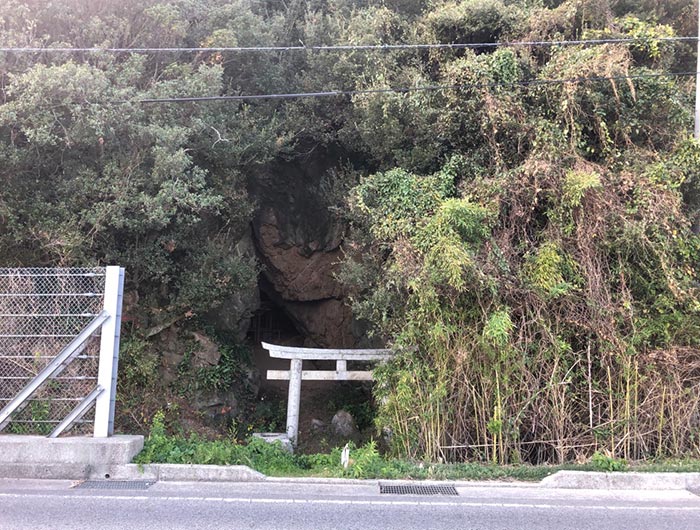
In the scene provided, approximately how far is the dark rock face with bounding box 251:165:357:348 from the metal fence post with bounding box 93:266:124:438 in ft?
19.3

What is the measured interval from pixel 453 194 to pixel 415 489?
447cm

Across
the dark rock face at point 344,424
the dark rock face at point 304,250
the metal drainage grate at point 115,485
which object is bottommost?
the dark rock face at point 344,424

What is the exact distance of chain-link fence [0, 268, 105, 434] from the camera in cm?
716

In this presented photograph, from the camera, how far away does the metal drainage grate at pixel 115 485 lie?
611 centimetres

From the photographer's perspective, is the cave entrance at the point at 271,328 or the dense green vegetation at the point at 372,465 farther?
the cave entrance at the point at 271,328

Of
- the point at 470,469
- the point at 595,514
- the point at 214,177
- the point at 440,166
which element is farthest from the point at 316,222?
the point at 595,514

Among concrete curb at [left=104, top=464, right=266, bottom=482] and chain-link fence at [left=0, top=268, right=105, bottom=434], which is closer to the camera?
concrete curb at [left=104, top=464, right=266, bottom=482]

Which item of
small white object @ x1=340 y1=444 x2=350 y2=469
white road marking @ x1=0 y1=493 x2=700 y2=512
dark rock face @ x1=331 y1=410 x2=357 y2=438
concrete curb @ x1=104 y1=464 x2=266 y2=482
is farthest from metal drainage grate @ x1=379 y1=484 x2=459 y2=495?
dark rock face @ x1=331 y1=410 x2=357 y2=438

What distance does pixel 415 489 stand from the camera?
628cm

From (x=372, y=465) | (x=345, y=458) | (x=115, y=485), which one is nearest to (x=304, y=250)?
(x=345, y=458)

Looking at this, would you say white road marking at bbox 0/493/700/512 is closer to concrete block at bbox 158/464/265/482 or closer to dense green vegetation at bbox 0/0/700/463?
concrete block at bbox 158/464/265/482

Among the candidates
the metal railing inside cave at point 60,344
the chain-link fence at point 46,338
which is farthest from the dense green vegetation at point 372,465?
the chain-link fence at point 46,338

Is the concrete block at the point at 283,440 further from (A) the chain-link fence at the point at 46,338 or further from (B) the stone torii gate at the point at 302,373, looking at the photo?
(A) the chain-link fence at the point at 46,338

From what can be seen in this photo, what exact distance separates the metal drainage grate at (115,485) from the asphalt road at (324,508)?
3.6 inches
